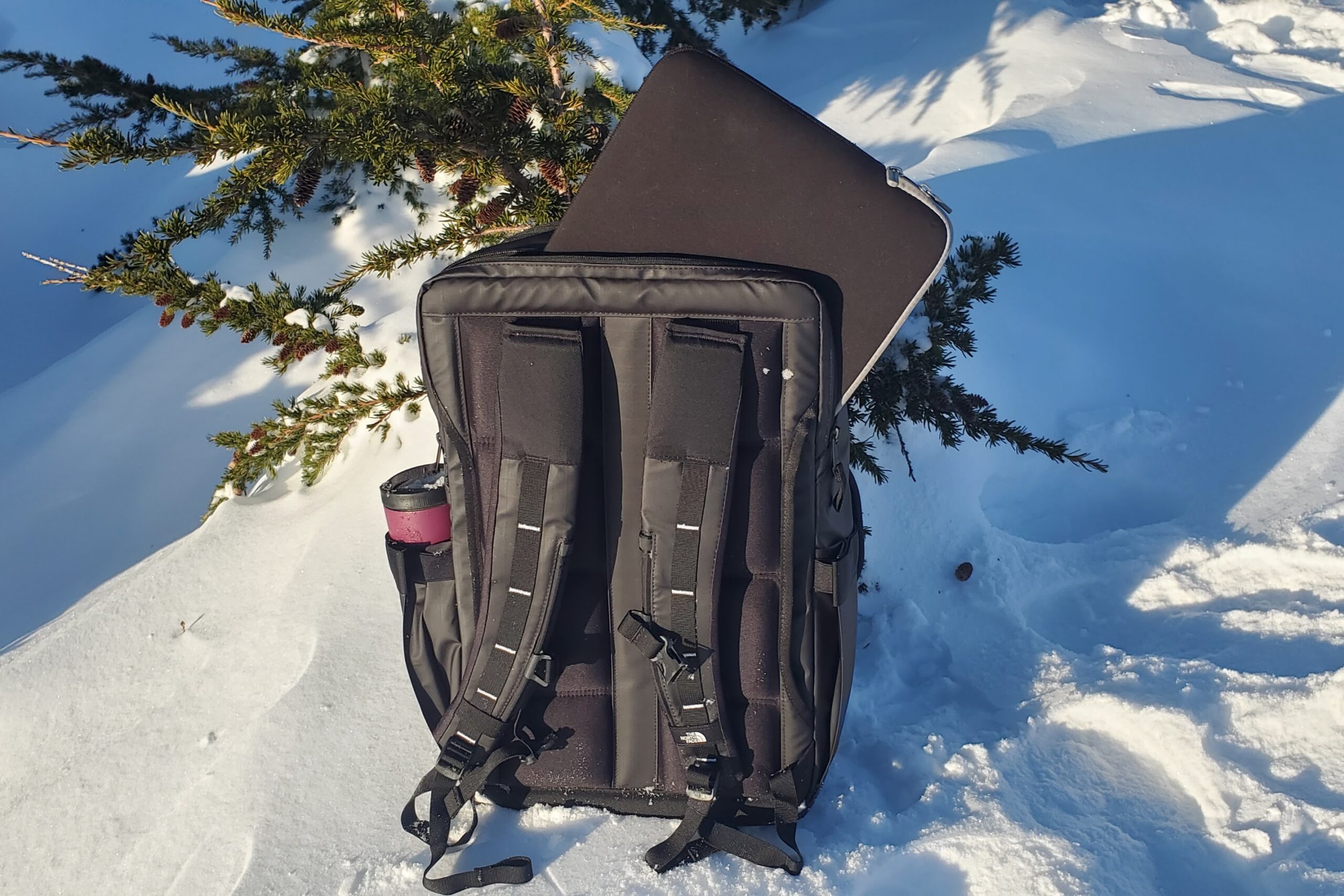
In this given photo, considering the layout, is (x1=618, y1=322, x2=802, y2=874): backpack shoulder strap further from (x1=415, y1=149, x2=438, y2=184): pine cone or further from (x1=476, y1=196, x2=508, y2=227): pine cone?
(x1=415, y1=149, x2=438, y2=184): pine cone

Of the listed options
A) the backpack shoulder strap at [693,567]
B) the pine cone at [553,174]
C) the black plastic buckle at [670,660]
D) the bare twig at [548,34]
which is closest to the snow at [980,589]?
the backpack shoulder strap at [693,567]

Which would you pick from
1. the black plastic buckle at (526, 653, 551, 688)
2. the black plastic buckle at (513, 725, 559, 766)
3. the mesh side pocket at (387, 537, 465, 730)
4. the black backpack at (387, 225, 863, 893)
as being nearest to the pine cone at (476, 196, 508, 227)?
the black backpack at (387, 225, 863, 893)

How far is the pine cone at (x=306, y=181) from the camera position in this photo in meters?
1.71

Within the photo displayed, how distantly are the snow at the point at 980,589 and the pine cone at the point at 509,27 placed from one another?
3.36ft

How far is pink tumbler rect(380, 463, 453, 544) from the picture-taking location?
1.64 meters

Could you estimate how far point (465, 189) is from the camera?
6.26 feet

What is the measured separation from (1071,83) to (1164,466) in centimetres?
216

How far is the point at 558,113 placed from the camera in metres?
1.78

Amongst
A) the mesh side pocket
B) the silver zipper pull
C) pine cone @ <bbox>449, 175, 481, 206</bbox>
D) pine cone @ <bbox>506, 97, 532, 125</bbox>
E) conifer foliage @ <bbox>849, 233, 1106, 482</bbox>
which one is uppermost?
pine cone @ <bbox>506, 97, 532, 125</bbox>

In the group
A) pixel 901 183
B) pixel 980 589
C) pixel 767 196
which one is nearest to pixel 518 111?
pixel 767 196

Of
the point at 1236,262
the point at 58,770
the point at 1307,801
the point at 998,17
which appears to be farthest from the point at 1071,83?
the point at 58,770

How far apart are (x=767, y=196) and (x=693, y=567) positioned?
0.76 m

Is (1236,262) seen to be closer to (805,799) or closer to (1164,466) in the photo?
(1164,466)

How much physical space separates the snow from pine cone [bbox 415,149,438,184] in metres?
0.73
